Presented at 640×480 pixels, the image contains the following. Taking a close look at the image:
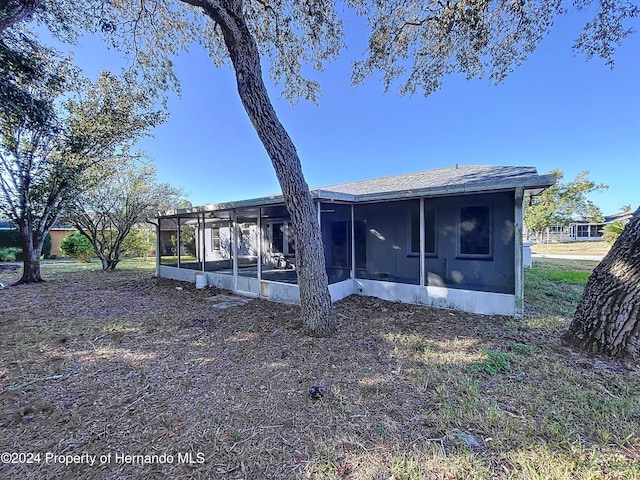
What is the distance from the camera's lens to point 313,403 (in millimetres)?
2740

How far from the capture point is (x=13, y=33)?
5742mm

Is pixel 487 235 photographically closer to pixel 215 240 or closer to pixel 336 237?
pixel 336 237

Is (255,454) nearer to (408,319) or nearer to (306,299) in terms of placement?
(306,299)

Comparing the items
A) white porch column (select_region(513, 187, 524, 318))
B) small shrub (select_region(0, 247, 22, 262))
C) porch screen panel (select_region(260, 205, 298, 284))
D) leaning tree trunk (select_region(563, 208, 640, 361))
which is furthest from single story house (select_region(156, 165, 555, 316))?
small shrub (select_region(0, 247, 22, 262))

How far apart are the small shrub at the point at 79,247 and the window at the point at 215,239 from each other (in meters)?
6.45

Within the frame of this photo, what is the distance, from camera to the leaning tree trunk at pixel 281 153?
168 inches

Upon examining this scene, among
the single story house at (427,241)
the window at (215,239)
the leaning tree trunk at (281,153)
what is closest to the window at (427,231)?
the single story house at (427,241)

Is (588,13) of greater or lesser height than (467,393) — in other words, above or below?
above

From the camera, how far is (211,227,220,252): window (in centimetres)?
1628

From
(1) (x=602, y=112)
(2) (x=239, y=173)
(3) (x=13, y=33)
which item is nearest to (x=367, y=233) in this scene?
(3) (x=13, y=33)

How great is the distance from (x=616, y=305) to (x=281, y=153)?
493 cm

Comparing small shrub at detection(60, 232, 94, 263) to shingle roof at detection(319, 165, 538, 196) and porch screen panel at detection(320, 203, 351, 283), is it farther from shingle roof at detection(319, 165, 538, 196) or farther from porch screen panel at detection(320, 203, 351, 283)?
shingle roof at detection(319, 165, 538, 196)

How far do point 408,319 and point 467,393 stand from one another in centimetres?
256

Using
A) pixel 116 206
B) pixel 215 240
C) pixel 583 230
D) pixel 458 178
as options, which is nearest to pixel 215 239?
pixel 215 240
